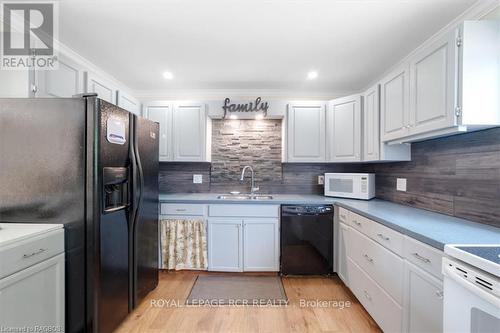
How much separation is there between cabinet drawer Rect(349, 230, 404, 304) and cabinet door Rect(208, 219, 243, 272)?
1150 millimetres

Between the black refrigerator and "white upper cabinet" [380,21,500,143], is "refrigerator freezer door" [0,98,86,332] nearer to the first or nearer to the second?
the black refrigerator

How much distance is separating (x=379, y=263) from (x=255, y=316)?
107 cm

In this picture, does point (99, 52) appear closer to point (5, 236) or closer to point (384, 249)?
point (5, 236)

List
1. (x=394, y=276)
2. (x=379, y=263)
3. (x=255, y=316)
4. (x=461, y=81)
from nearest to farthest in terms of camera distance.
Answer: (x=461, y=81), (x=394, y=276), (x=379, y=263), (x=255, y=316)

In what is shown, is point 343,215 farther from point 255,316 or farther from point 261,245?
point 255,316

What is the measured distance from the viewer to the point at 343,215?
2258 millimetres

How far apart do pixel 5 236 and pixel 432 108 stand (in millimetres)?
2595

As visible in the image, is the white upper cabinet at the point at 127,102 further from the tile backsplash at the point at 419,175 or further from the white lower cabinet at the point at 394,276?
the white lower cabinet at the point at 394,276

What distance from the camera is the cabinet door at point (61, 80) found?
1610 mm

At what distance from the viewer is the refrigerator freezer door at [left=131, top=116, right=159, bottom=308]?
1.80 m

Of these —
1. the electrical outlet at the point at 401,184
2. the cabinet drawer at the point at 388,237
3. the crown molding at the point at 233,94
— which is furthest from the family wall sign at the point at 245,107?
the cabinet drawer at the point at 388,237

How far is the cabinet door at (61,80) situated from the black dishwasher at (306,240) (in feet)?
7.26

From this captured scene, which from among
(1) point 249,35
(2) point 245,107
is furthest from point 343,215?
(1) point 249,35

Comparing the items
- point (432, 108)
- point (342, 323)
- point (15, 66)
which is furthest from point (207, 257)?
point (432, 108)
